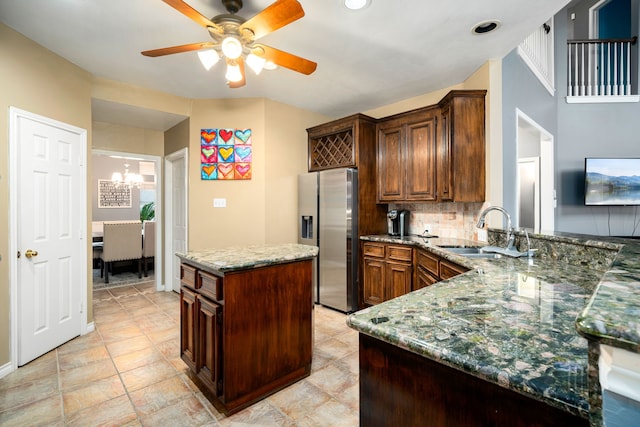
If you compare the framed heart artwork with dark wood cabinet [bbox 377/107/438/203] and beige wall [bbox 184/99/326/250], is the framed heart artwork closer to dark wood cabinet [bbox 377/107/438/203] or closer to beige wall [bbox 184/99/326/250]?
beige wall [bbox 184/99/326/250]

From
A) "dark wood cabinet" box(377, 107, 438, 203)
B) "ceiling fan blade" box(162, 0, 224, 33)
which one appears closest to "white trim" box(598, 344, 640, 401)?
"ceiling fan blade" box(162, 0, 224, 33)

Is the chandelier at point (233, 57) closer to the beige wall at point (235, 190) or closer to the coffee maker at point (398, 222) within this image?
the beige wall at point (235, 190)

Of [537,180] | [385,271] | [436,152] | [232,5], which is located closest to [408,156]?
[436,152]

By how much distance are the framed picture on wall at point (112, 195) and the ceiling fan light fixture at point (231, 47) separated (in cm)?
688

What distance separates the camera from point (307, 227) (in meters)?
3.94

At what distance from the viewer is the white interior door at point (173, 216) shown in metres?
4.25

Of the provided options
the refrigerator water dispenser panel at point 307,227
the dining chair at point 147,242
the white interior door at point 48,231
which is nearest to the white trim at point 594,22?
the refrigerator water dispenser panel at point 307,227

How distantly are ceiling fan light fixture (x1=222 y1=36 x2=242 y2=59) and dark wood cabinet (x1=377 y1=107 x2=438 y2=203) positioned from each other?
2.16 meters

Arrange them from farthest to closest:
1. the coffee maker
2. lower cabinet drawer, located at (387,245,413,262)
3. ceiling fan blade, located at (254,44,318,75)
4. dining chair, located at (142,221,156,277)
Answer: dining chair, located at (142,221,156,277), the coffee maker, lower cabinet drawer, located at (387,245,413,262), ceiling fan blade, located at (254,44,318,75)

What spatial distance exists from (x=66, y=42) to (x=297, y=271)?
275 centimetres

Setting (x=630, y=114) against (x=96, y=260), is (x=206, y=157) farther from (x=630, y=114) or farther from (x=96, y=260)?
(x=630, y=114)

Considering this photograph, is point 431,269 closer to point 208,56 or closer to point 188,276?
point 188,276

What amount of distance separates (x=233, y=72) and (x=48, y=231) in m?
2.16

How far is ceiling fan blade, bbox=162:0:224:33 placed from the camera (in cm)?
153
